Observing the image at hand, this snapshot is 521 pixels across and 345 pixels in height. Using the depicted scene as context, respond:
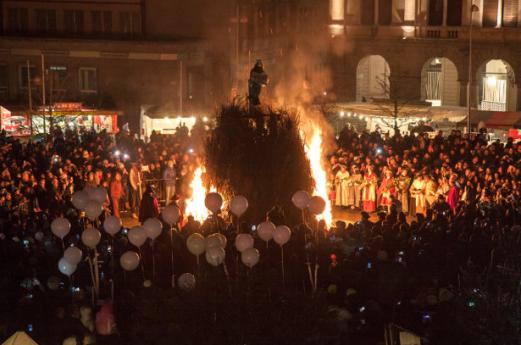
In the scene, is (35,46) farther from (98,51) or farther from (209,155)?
(209,155)

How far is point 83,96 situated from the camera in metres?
46.1

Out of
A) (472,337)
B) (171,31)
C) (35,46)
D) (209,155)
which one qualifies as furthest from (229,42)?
(472,337)

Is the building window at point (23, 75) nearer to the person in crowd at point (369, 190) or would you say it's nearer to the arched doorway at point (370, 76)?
the arched doorway at point (370, 76)

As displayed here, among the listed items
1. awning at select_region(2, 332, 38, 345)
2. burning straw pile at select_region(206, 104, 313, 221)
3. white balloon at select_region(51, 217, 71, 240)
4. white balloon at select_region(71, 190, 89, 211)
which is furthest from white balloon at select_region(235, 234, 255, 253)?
burning straw pile at select_region(206, 104, 313, 221)

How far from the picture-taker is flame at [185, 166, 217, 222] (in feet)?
64.0

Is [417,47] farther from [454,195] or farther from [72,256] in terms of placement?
[72,256]

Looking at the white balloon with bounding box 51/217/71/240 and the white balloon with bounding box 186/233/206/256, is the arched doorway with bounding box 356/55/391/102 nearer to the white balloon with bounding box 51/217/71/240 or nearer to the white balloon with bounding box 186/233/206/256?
the white balloon with bounding box 51/217/71/240

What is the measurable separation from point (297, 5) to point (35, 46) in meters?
13.8

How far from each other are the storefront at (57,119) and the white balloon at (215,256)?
22710 mm

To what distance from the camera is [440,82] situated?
136ft

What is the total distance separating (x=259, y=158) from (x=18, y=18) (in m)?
33.7

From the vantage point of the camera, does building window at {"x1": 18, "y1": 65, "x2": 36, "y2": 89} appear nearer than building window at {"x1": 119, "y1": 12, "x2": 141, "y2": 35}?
Yes

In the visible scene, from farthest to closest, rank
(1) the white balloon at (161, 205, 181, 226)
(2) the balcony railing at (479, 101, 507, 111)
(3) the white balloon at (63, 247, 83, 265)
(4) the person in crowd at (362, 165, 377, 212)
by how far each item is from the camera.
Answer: (2) the balcony railing at (479, 101, 507, 111) < (4) the person in crowd at (362, 165, 377, 212) < (1) the white balloon at (161, 205, 181, 226) < (3) the white balloon at (63, 247, 83, 265)

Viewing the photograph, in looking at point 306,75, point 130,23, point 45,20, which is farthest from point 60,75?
point 306,75
